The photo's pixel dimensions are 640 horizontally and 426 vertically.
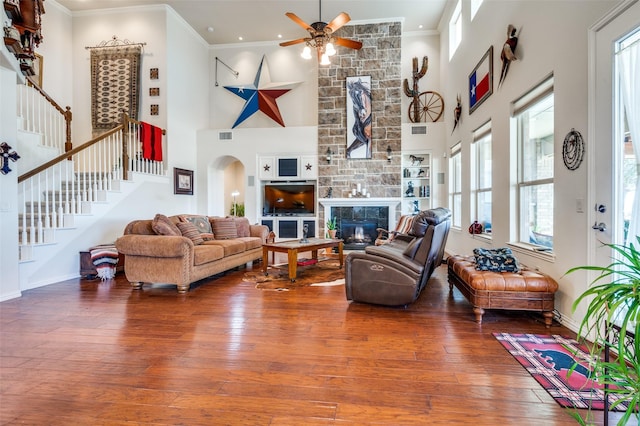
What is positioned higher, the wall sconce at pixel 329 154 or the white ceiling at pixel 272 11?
the white ceiling at pixel 272 11

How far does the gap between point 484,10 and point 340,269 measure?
437 centimetres

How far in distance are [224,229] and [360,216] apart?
331 cm

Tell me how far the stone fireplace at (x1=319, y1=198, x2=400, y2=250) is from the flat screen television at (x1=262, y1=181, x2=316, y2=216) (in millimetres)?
420

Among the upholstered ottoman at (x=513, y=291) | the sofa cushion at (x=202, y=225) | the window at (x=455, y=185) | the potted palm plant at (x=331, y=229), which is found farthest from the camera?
the potted palm plant at (x=331, y=229)

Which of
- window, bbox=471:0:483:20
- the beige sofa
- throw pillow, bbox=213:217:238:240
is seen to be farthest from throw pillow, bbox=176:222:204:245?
window, bbox=471:0:483:20

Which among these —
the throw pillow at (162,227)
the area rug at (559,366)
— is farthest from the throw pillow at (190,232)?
the area rug at (559,366)

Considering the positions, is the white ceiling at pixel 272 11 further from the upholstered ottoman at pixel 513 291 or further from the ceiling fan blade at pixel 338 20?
the upholstered ottoman at pixel 513 291

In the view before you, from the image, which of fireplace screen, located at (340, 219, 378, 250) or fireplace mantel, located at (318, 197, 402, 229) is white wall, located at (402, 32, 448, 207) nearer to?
fireplace mantel, located at (318, 197, 402, 229)

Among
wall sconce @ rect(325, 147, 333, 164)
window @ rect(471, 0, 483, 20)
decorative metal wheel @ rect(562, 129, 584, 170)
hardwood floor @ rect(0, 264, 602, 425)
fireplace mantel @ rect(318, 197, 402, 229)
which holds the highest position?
window @ rect(471, 0, 483, 20)

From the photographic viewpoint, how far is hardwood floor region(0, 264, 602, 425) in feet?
5.70

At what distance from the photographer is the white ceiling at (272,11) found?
273 inches

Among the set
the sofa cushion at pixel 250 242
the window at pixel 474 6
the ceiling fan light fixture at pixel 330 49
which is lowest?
the sofa cushion at pixel 250 242

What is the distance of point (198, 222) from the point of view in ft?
17.9

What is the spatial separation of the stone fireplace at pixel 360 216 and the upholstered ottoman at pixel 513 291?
4539 millimetres
